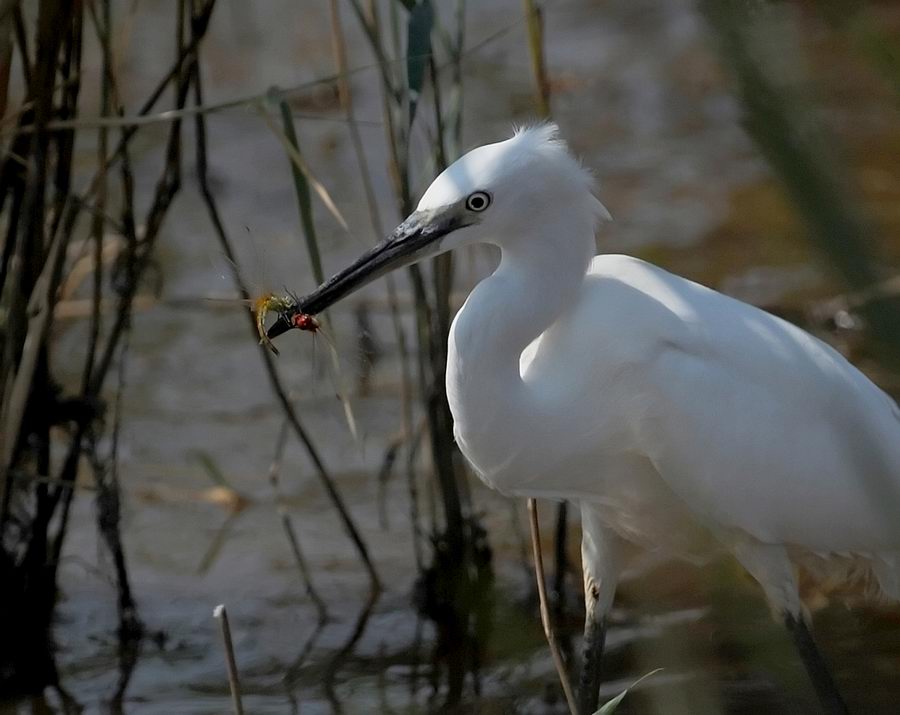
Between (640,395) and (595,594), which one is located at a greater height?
(640,395)

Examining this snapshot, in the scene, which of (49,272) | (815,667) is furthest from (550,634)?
(49,272)

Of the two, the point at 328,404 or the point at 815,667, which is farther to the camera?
the point at 328,404

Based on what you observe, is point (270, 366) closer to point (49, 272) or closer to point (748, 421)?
point (49, 272)

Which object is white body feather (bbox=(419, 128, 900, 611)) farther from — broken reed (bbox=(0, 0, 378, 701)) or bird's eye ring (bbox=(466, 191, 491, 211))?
broken reed (bbox=(0, 0, 378, 701))

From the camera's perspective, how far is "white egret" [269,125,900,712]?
2328mm

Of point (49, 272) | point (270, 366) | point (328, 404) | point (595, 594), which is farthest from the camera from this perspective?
point (328, 404)

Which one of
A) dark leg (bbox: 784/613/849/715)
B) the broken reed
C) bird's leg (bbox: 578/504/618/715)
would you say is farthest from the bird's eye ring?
dark leg (bbox: 784/613/849/715)

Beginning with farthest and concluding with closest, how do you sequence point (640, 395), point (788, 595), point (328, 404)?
1. point (328, 404)
2. point (788, 595)
3. point (640, 395)

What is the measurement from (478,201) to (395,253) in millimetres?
164

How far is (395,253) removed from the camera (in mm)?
2264

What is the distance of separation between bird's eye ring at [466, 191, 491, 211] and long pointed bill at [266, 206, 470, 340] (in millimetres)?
20

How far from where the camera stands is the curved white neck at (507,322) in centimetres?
234

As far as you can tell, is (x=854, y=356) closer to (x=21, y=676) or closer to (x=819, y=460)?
(x=819, y=460)

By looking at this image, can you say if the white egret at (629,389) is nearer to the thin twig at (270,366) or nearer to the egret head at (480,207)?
the egret head at (480,207)
